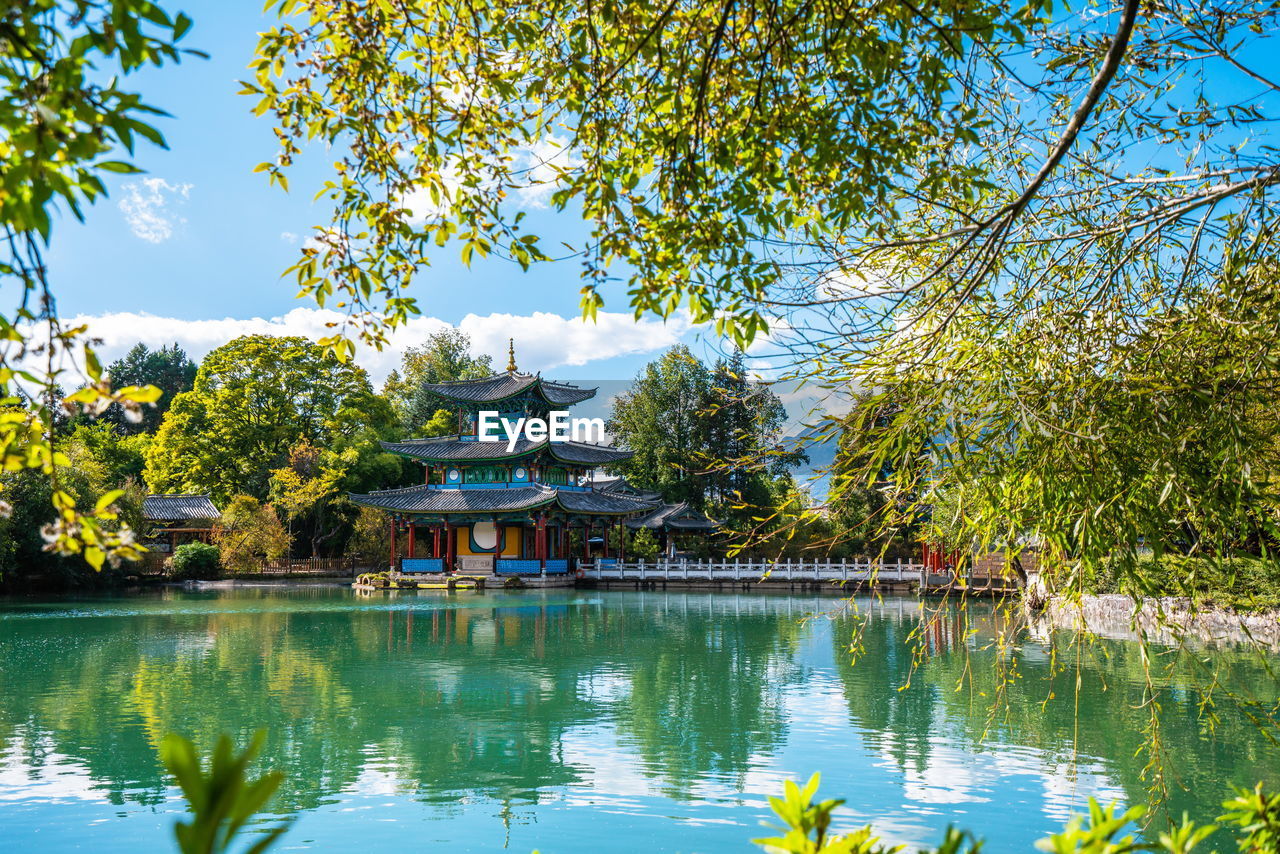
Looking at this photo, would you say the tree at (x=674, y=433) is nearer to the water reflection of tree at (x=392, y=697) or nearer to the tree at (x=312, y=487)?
the tree at (x=312, y=487)

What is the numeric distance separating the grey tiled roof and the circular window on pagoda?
25.5 ft

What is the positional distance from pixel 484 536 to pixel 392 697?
1977 centimetres

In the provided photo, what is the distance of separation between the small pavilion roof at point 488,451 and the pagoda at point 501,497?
33 mm

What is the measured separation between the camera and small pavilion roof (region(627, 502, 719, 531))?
30203mm

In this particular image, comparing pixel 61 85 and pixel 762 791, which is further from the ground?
pixel 61 85

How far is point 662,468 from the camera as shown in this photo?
→ 32.9 m

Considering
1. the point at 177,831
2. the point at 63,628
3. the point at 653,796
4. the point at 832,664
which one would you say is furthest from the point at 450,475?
the point at 177,831

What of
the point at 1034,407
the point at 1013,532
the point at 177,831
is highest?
the point at 1034,407

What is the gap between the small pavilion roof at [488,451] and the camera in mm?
28328

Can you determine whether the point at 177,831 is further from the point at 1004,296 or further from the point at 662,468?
the point at 662,468

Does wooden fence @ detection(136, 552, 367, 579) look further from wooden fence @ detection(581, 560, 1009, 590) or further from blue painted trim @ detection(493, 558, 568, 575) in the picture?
wooden fence @ detection(581, 560, 1009, 590)

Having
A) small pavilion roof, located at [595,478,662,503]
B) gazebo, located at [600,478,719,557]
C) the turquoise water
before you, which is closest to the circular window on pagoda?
gazebo, located at [600,478,719,557]

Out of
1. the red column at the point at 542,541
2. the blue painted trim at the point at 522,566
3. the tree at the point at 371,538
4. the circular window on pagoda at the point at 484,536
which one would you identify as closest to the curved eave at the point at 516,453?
the circular window on pagoda at the point at 484,536

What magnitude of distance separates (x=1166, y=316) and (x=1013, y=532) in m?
0.83
